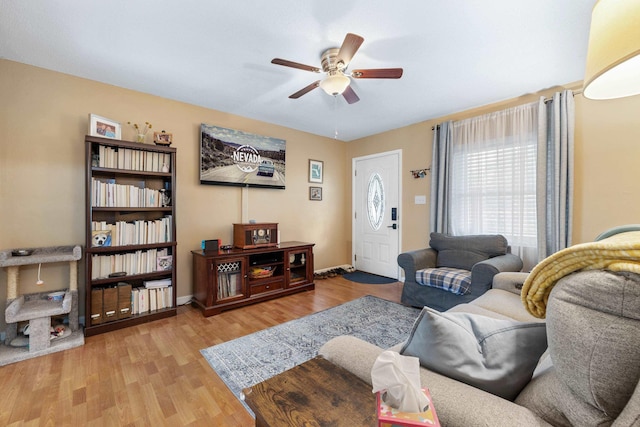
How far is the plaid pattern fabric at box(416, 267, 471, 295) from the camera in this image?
2.66 meters

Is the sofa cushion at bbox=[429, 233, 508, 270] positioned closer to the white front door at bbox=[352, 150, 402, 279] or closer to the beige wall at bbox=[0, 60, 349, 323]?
the white front door at bbox=[352, 150, 402, 279]

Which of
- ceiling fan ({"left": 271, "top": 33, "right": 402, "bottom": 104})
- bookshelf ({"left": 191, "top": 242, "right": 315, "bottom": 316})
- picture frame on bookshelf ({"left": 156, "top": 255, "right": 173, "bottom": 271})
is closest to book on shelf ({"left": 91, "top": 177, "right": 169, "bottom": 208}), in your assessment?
picture frame on bookshelf ({"left": 156, "top": 255, "right": 173, "bottom": 271})

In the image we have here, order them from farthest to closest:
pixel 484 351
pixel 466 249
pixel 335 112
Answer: pixel 335 112
pixel 466 249
pixel 484 351

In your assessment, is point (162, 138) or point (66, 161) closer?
point (66, 161)

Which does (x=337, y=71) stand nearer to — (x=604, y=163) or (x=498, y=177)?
(x=498, y=177)

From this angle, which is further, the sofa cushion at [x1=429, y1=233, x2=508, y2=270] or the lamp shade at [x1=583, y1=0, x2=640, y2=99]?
the sofa cushion at [x1=429, y1=233, x2=508, y2=270]

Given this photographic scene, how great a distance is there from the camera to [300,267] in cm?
387

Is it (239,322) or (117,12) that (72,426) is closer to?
(239,322)

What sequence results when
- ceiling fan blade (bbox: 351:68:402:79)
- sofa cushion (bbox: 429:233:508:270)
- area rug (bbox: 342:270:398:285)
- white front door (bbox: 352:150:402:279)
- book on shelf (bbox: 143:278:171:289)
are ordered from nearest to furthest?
ceiling fan blade (bbox: 351:68:402:79), book on shelf (bbox: 143:278:171:289), sofa cushion (bbox: 429:233:508:270), area rug (bbox: 342:270:398:285), white front door (bbox: 352:150:402:279)

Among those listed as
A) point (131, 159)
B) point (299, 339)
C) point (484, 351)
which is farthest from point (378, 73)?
point (131, 159)

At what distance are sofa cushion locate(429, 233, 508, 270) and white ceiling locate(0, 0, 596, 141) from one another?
167 centimetres

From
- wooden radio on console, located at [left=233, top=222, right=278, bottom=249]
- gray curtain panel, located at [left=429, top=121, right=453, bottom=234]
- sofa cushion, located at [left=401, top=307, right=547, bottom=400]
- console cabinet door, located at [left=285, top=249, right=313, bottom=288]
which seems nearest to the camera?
sofa cushion, located at [left=401, top=307, right=547, bottom=400]

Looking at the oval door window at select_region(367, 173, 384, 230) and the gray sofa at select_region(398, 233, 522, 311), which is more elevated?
the oval door window at select_region(367, 173, 384, 230)

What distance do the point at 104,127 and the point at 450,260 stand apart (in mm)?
3965
